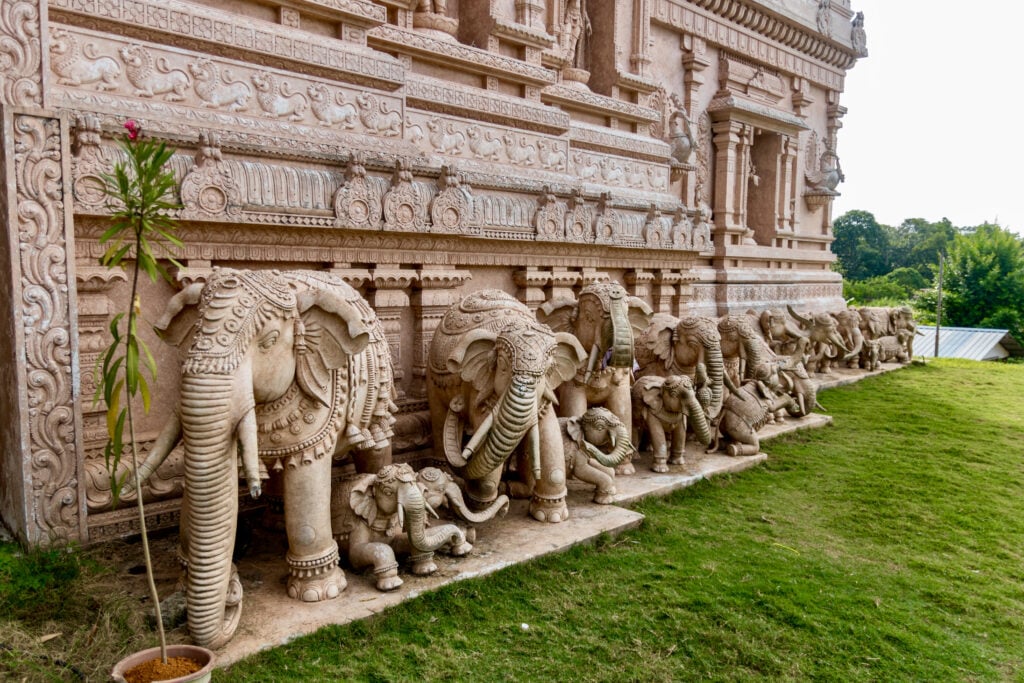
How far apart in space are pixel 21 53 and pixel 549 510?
444 cm

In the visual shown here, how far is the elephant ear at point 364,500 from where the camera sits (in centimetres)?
416

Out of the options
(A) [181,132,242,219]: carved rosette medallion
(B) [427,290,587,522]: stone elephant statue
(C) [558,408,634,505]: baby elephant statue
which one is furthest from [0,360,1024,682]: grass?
(A) [181,132,242,219]: carved rosette medallion

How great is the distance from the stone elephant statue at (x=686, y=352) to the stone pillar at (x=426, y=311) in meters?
2.33

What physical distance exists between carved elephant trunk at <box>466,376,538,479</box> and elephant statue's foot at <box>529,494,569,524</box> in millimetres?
560

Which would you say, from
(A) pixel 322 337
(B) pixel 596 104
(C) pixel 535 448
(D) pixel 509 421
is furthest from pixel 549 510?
(B) pixel 596 104

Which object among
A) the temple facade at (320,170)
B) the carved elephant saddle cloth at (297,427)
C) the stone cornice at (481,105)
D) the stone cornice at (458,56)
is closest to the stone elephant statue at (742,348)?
the temple facade at (320,170)

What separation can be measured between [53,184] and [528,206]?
414 centimetres

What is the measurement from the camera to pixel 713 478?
22.0 ft

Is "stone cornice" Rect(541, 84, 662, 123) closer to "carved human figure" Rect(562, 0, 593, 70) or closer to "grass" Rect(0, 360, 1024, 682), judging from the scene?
"carved human figure" Rect(562, 0, 593, 70)

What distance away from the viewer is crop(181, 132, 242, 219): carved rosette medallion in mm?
4551

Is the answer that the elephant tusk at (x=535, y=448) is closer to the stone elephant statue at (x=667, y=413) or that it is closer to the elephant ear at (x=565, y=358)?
the elephant ear at (x=565, y=358)

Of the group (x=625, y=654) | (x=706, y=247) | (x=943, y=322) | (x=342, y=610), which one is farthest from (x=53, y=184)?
(x=943, y=322)

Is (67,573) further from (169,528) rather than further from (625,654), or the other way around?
(625,654)

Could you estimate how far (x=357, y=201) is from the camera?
5.43 meters
